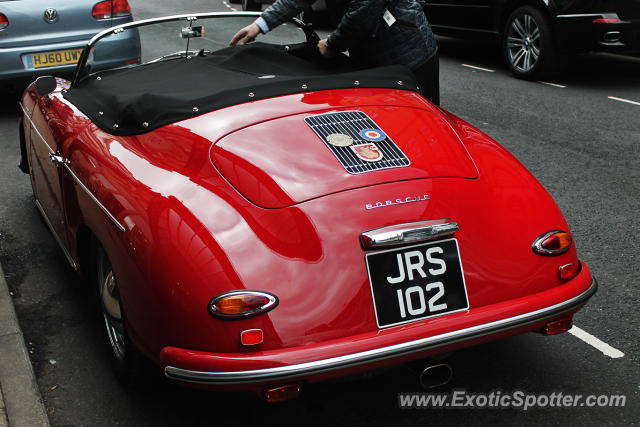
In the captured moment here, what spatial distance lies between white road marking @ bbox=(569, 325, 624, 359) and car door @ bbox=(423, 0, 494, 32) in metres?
6.98

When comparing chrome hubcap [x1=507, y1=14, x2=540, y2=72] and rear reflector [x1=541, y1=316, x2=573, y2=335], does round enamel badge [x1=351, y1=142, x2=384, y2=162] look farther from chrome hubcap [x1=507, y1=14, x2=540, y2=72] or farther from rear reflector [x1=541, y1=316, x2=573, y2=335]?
chrome hubcap [x1=507, y1=14, x2=540, y2=72]

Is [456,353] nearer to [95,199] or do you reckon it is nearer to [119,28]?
[95,199]

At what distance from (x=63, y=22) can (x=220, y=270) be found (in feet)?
19.9

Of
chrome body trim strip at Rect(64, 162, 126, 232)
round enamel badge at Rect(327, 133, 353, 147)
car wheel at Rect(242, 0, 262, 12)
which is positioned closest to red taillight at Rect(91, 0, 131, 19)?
car wheel at Rect(242, 0, 262, 12)

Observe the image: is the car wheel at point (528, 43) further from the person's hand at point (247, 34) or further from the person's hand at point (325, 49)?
the person's hand at point (247, 34)

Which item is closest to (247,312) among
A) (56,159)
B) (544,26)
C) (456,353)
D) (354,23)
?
(456,353)

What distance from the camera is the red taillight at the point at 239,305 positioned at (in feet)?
8.04

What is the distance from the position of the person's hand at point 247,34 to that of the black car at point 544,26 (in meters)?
5.36

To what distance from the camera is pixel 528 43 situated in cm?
928

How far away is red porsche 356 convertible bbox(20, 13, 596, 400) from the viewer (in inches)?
97.9

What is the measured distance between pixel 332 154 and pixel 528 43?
7070mm

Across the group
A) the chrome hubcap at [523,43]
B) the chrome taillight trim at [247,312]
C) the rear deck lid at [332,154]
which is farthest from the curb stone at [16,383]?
the chrome hubcap at [523,43]

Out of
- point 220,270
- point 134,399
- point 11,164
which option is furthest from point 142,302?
point 11,164

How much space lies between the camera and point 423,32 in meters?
4.59
